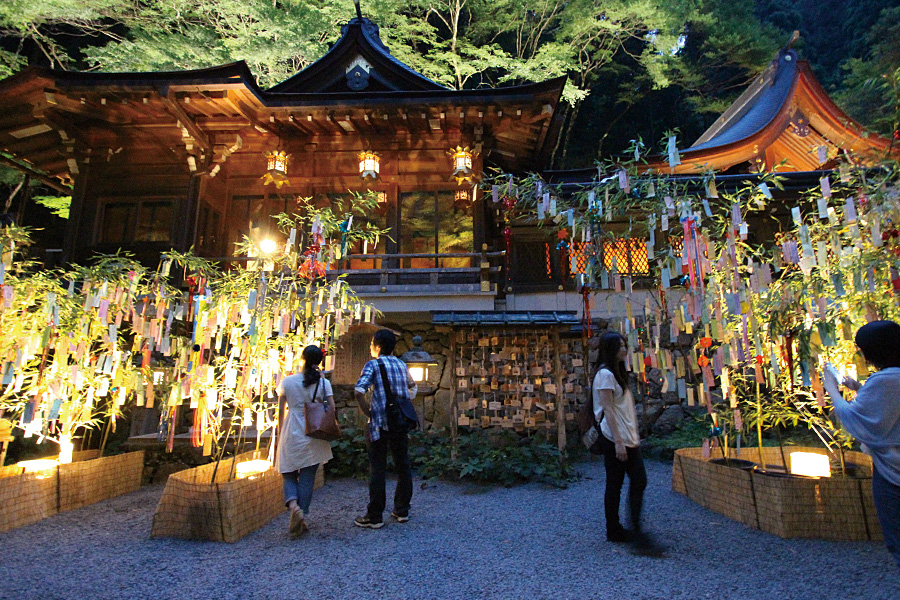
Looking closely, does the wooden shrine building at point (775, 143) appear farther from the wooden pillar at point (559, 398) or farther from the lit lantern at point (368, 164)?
the lit lantern at point (368, 164)

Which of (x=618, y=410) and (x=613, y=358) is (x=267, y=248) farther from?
(x=618, y=410)

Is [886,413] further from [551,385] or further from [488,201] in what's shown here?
[488,201]

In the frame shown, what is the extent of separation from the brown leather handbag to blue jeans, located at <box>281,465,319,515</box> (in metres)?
0.30

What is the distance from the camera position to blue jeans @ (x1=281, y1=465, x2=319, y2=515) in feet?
12.9

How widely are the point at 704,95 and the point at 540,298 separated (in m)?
15.2

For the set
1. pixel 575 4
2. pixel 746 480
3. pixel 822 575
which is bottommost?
pixel 822 575

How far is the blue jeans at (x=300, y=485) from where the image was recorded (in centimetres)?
395

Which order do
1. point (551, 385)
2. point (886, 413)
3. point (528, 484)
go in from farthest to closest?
point (551, 385), point (528, 484), point (886, 413)

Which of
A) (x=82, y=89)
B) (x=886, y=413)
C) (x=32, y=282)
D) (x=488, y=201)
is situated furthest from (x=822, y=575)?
(x=82, y=89)

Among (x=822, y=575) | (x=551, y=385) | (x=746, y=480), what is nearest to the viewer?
(x=822, y=575)

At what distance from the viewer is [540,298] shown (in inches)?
371

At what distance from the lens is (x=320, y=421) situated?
155 inches

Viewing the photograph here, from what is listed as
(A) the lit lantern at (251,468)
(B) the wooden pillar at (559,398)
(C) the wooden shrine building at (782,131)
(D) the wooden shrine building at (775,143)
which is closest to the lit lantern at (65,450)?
(A) the lit lantern at (251,468)

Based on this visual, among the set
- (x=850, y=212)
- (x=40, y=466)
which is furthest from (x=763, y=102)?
(x=40, y=466)
